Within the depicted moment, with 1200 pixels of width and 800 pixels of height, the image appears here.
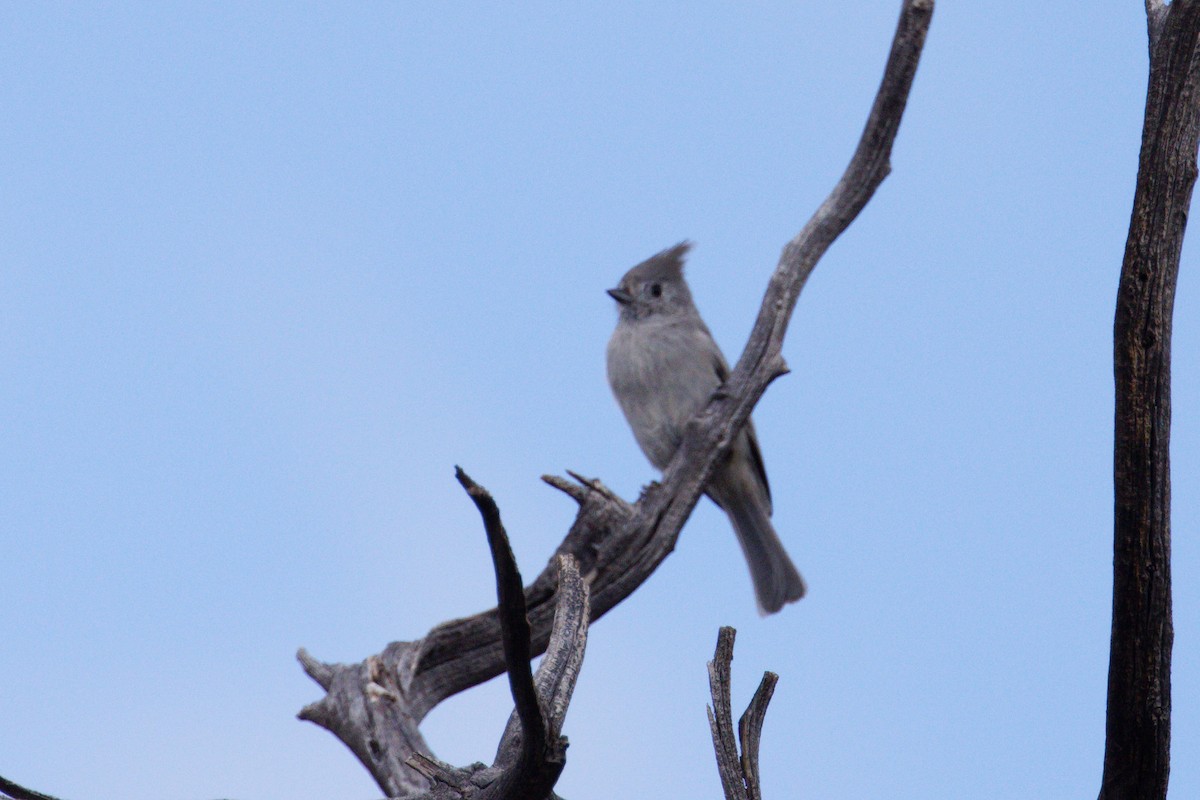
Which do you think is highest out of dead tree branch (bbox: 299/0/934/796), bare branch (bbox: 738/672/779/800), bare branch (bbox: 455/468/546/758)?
dead tree branch (bbox: 299/0/934/796)

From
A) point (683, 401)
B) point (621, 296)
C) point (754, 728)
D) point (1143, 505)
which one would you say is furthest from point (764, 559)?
point (1143, 505)

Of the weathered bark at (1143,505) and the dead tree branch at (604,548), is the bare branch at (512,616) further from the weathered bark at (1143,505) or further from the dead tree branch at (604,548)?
the dead tree branch at (604,548)

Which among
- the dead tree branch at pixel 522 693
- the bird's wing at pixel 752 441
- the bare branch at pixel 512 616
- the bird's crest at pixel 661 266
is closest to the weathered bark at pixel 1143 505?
the dead tree branch at pixel 522 693

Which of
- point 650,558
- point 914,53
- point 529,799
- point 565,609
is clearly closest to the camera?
point 529,799

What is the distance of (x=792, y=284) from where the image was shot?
4.71 metres

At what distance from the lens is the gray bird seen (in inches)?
229

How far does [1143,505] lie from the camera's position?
2289mm

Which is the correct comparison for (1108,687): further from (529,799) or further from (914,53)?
(914,53)

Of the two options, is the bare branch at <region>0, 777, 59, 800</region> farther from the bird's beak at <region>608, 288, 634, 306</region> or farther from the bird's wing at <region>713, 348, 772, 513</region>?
the bird's beak at <region>608, 288, 634, 306</region>

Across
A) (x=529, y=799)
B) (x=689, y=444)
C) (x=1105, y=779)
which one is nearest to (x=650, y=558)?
(x=689, y=444)

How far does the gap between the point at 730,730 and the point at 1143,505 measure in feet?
2.83

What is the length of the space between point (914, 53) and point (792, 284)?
91 cm

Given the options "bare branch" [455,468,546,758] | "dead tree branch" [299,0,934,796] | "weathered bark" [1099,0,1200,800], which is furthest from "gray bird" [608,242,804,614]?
"bare branch" [455,468,546,758]

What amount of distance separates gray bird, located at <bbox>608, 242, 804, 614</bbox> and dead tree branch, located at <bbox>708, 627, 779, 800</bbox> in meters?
3.29
